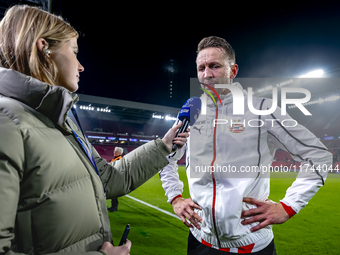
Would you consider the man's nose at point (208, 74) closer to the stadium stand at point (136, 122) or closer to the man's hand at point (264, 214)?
the man's hand at point (264, 214)

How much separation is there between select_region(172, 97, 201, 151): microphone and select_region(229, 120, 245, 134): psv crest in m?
0.30

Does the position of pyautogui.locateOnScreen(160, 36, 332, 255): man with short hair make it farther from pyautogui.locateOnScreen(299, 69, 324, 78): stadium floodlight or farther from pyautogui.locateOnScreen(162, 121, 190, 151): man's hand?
pyautogui.locateOnScreen(299, 69, 324, 78): stadium floodlight

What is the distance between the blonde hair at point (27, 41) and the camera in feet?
2.76

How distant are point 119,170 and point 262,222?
940 millimetres

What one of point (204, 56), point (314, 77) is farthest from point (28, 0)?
point (314, 77)

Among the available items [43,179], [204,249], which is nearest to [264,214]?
[204,249]

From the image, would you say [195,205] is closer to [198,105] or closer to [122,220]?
[198,105]

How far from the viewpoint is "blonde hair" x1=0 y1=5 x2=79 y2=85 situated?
0.84 m

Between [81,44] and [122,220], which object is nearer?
[122,220]

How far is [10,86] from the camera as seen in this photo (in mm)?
713

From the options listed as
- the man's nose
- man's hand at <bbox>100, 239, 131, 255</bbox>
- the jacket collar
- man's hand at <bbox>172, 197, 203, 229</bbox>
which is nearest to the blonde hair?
the jacket collar

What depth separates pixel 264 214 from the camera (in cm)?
126

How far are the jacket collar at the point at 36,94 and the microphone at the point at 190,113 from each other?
0.84 meters

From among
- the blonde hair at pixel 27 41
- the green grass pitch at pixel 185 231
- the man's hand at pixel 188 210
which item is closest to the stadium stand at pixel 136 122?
the green grass pitch at pixel 185 231
